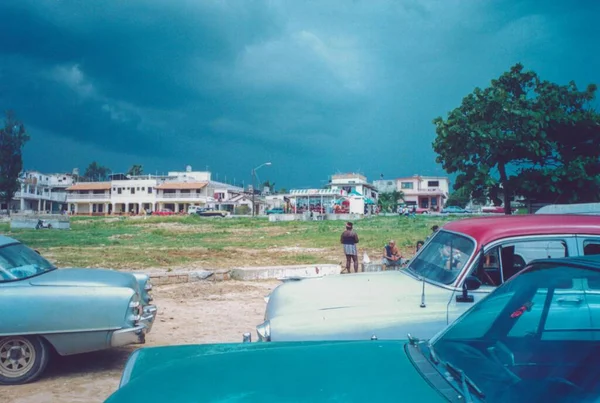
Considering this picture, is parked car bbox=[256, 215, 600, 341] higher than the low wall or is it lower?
lower

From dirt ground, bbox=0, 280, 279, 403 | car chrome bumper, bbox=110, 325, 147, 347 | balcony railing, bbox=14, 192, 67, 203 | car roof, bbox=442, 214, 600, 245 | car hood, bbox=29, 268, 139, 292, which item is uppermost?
balcony railing, bbox=14, 192, 67, 203

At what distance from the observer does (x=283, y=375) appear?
7.05ft

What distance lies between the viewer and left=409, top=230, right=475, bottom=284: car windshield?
432 cm

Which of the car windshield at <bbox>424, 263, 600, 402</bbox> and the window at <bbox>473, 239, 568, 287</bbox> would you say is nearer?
the car windshield at <bbox>424, 263, 600, 402</bbox>

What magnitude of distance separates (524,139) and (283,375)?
390 inches

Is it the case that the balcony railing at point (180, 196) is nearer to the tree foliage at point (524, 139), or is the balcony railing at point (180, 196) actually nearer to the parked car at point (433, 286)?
the tree foliage at point (524, 139)

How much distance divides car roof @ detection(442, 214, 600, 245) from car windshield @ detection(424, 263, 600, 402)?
1.55m

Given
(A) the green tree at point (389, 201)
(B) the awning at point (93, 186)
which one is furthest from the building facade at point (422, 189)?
(B) the awning at point (93, 186)

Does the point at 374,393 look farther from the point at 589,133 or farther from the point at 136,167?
the point at 136,167

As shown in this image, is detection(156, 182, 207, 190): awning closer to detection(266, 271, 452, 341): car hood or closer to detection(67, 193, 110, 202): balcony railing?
detection(67, 193, 110, 202): balcony railing

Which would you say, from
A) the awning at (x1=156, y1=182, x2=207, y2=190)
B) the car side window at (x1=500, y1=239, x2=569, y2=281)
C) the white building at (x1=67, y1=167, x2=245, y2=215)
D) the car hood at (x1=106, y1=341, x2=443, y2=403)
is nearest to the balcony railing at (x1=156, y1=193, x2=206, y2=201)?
the white building at (x1=67, y1=167, x2=245, y2=215)

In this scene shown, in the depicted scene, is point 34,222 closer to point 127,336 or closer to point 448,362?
point 127,336

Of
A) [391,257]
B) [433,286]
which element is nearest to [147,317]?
[433,286]

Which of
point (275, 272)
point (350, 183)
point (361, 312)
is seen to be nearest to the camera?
point (361, 312)
